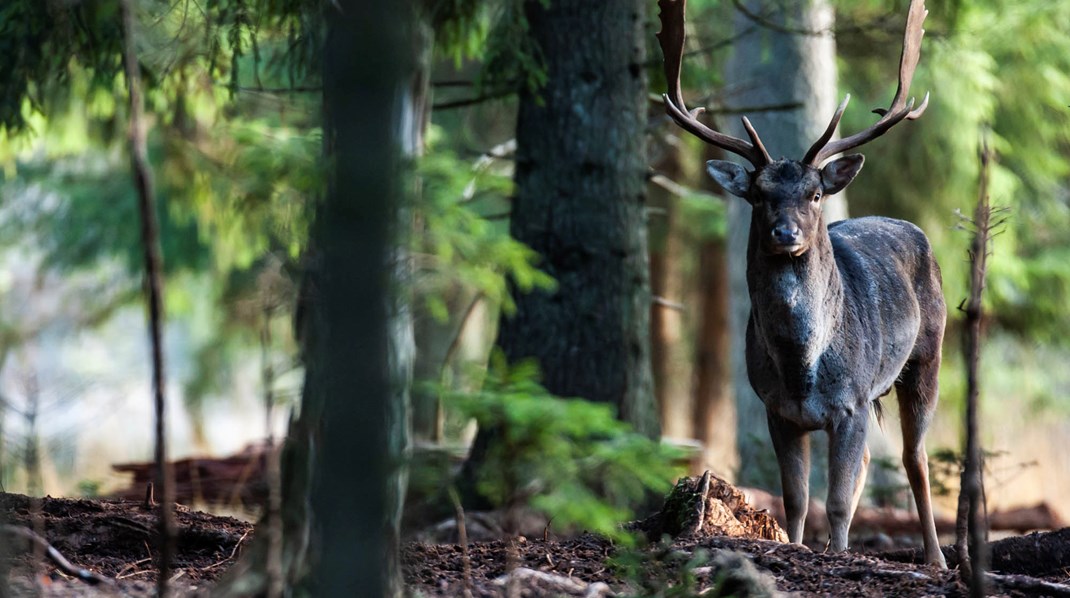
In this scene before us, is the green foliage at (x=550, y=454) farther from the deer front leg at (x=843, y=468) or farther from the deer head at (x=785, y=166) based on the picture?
the deer front leg at (x=843, y=468)

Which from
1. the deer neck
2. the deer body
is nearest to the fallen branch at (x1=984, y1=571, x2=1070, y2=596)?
the deer body

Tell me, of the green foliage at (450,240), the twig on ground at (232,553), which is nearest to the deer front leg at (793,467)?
the green foliage at (450,240)

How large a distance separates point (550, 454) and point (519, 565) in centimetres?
137

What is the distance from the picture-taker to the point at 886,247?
783 centimetres

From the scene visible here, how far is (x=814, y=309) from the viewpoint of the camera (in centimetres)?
669

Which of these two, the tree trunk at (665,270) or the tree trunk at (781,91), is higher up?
the tree trunk at (781,91)

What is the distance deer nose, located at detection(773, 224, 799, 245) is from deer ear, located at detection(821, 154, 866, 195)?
0.65m

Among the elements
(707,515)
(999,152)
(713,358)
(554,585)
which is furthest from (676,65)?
(713,358)

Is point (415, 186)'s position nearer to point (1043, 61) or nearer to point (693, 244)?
point (1043, 61)

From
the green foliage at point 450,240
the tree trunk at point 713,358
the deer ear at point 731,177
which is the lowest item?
the tree trunk at point 713,358

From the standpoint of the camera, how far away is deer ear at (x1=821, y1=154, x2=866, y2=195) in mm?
6957

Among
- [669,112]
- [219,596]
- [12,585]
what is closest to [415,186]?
[219,596]

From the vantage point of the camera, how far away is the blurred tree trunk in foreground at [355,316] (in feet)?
12.3

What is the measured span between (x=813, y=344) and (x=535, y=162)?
312 centimetres
